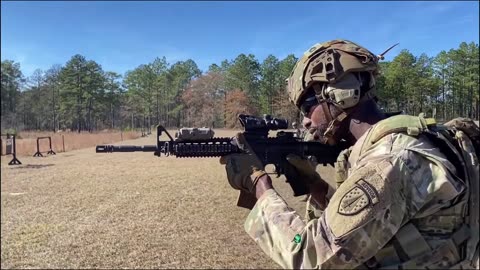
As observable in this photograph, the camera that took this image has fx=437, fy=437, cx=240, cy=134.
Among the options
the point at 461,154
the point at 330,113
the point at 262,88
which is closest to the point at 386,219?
the point at 461,154

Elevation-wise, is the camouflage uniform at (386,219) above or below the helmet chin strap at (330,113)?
below

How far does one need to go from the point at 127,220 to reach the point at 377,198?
22.9 feet

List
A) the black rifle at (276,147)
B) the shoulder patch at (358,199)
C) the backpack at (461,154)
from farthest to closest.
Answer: the black rifle at (276,147)
the backpack at (461,154)
the shoulder patch at (358,199)

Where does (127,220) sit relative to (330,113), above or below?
below

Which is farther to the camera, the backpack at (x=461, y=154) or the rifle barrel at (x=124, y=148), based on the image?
the rifle barrel at (x=124, y=148)

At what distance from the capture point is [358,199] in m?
1.39

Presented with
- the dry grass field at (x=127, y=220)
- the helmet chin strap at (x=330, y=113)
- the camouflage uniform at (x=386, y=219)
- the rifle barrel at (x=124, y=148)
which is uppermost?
the helmet chin strap at (x=330, y=113)

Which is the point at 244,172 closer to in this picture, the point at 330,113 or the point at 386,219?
the point at 330,113

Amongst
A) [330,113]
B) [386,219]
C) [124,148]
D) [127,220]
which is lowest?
[127,220]

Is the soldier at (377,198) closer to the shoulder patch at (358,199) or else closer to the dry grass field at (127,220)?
the shoulder patch at (358,199)

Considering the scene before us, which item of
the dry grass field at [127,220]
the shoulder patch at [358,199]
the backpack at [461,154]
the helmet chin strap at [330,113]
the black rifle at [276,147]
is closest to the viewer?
the shoulder patch at [358,199]

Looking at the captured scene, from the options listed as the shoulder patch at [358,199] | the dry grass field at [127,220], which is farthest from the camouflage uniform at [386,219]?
the dry grass field at [127,220]

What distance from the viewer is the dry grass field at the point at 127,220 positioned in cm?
576

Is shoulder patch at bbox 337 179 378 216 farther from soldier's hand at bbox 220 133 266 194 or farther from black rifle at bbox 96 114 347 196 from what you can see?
black rifle at bbox 96 114 347 196
